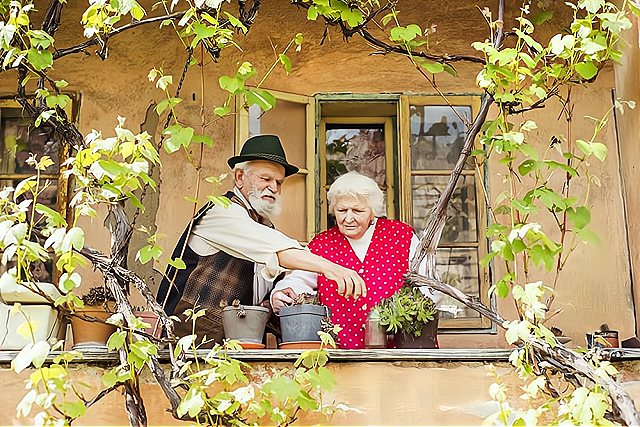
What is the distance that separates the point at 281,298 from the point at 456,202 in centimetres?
152

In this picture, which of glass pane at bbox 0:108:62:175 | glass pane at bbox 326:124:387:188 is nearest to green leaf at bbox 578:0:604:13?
glass pane at bbox 326:124:387:188

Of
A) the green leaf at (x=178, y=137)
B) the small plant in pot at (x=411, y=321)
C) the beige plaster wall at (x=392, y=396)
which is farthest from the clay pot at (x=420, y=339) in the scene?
the green leaf at (x=178, y=137)

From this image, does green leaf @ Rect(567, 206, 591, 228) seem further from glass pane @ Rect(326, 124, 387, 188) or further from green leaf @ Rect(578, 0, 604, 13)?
glass pane @ Rect(326, 124, 387, 188)

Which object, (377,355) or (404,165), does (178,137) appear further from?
(404,165)

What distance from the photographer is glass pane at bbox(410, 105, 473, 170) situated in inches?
205

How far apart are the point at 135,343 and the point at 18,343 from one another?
2.43ft

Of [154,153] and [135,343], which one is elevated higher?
[154,153]

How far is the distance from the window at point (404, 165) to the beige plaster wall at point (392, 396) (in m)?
1.50

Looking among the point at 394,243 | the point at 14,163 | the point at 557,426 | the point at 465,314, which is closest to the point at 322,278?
the point at 394,243

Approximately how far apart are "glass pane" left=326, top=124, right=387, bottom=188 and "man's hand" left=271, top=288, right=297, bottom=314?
1.36 m

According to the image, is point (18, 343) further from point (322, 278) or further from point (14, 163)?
point (14, 163)

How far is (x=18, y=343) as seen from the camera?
11.9 feet

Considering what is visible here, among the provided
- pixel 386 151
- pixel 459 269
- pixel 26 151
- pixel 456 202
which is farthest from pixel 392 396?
pixel 26 151

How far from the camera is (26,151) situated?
5.16 meters
